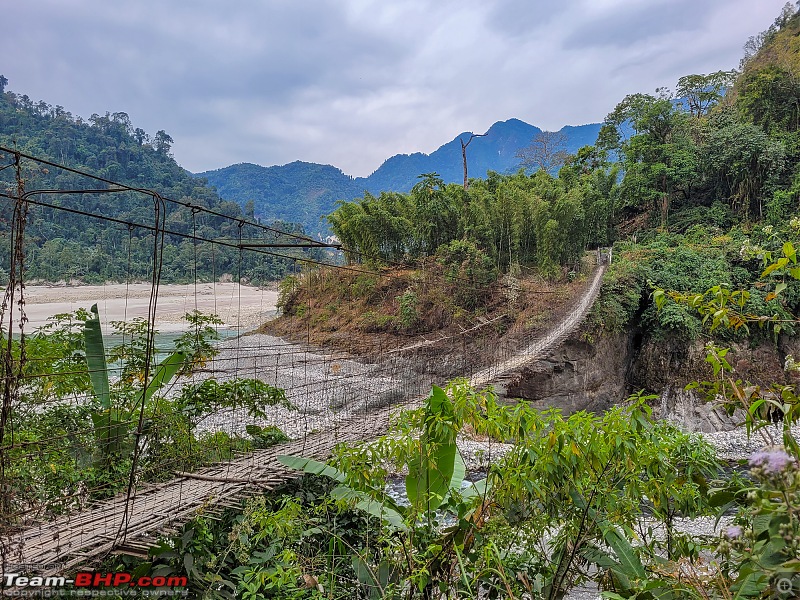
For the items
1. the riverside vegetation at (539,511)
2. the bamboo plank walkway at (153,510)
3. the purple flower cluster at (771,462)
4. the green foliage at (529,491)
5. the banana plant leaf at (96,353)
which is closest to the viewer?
the purple flower cluster at (771,462)

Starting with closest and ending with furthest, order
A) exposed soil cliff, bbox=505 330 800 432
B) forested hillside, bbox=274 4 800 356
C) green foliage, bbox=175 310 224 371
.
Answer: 1. green foliage, bbox=175 310 224 371
2. exposed soil cliff, bbox=505 330 800 432
3. forested hillside, bbox=274 4 800 356

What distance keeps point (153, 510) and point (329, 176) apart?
73.8 m

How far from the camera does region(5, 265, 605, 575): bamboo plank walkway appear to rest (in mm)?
1422

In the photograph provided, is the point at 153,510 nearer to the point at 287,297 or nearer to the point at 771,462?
the point at 771,462

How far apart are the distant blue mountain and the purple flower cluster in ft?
167

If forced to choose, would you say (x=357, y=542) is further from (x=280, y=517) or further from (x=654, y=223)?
(x=654, y=223)

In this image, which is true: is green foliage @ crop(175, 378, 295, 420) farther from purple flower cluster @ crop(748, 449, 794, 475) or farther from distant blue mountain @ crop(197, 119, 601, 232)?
distant blue mountain @ crop(197, 119, 601, 232)

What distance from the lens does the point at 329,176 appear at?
7219 centimetres

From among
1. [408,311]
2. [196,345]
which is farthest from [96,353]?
[408,311]

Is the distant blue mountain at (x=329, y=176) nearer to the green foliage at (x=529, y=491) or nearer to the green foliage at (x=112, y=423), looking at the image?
the green foliage at (x=112, y=423)

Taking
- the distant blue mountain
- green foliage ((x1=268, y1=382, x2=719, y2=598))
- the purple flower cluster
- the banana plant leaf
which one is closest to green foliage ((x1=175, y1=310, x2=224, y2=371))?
the banana plant leaf

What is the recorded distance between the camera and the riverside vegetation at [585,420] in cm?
82

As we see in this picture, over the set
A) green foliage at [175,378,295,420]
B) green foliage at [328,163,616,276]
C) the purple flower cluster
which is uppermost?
green foliage at [328,163,616,276]

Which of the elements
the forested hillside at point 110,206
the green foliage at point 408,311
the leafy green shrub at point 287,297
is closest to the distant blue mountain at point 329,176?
the forested hillside at point 110,206
